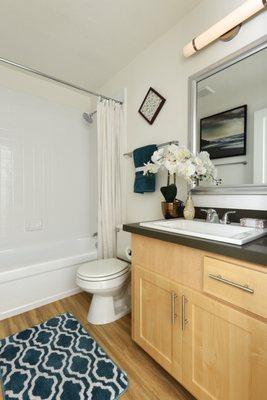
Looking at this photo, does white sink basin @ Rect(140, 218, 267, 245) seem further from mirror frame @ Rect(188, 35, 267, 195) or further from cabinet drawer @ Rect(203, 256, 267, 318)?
mirror frame @ Rect(188, 35, 267, 195)

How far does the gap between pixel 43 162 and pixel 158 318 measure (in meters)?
2.12

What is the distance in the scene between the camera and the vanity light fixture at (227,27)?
3.77 feet

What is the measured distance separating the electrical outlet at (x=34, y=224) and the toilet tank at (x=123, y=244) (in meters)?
1.04

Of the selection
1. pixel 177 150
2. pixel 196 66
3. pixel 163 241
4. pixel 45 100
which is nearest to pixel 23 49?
pixel 45 100

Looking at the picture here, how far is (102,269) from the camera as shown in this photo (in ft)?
5.53

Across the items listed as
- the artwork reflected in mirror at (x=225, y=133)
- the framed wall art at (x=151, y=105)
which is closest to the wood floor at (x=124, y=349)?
the artwork reflected in mirror at (x=225, y=133)

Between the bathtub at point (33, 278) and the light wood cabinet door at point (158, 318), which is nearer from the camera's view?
the light wood cabinet door at point (158, 318)

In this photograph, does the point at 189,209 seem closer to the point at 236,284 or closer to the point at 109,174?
the point at 236,284

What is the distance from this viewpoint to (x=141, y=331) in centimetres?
131

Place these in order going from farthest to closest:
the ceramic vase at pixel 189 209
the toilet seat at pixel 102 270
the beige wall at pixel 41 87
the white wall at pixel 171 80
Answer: the beige wall at pixel 41 87, the toilet seat at pixel 102 270, the ceramic vase at pixel 189 209, the white wall at pixel 171 80

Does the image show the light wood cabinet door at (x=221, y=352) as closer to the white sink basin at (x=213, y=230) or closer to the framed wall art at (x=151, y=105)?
the white sink basin at (x=213, y=230)

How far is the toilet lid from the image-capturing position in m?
1.60

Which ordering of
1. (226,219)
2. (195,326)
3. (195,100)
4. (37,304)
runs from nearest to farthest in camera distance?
(195,326), (226,219), (195,100), (37,304)

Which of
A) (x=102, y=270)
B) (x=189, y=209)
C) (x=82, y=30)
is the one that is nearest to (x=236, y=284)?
(x=189, y=209)
